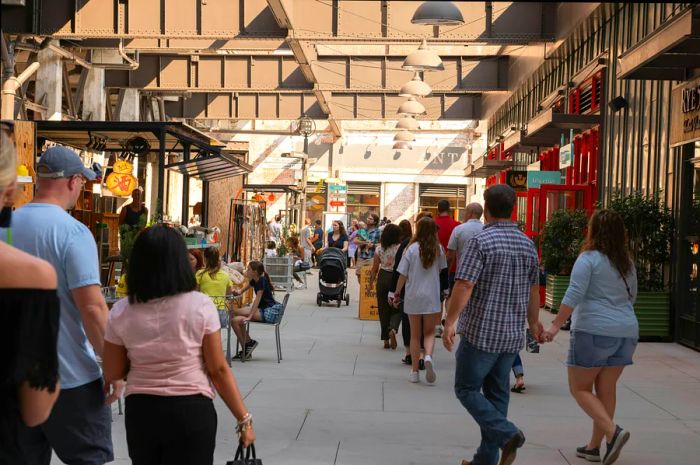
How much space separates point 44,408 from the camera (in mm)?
3107

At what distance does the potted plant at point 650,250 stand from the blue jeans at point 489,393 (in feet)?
29.7

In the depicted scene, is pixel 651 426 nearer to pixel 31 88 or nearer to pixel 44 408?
pixel 44 408

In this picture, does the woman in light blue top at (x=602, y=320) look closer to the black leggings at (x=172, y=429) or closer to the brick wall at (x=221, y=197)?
the black leggings at (x=172, y=429)

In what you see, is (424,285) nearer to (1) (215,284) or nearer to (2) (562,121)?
(1) (215,284)

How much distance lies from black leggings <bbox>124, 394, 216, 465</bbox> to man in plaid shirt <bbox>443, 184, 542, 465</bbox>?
265 cm

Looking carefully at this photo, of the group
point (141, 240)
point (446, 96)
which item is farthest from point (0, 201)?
point (446, 96)

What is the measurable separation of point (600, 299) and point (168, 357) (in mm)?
3698

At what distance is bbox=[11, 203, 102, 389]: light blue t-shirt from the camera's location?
4.53 metres

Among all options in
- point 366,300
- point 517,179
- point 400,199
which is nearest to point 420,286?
point 366,300

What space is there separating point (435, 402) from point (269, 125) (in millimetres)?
44045

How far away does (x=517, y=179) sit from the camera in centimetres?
2831

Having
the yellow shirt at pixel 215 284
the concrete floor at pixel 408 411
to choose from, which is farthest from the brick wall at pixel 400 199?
the yellow shirt at pixel 215 284

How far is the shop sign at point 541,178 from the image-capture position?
→ 2256 cm

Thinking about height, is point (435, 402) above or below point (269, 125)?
below
